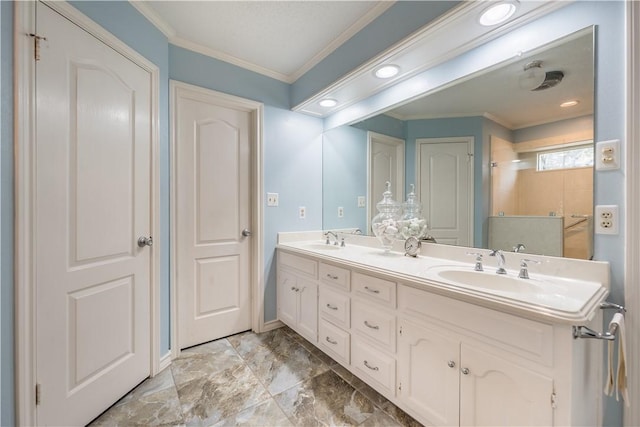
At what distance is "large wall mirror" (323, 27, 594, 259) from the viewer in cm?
118

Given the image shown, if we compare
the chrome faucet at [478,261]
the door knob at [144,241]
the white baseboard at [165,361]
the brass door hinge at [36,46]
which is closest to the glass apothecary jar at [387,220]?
the chrome faucet at [478,261]

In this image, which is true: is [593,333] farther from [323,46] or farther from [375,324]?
[323,46]

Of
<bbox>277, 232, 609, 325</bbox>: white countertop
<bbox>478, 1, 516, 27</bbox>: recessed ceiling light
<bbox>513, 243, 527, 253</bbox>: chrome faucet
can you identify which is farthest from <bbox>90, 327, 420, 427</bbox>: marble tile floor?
<bbox>478, 1, 516, 27</bbox>: recessed ceiling light

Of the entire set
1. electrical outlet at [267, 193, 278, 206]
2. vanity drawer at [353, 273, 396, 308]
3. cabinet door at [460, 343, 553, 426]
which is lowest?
cabinet door at [460, 343, 553, 426]

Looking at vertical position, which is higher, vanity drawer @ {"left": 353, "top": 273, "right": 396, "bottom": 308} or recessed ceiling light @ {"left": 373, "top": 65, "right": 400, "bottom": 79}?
recessed ceiling light @ {"left": 373, "top": 65, "right": 400, "bottom": 79}

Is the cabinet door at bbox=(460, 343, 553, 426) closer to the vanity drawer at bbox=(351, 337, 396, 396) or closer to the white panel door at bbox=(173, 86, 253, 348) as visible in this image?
the vanity drawer at bbox=(351, 337, 396, 396)

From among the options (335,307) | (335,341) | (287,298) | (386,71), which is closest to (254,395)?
(335,341)

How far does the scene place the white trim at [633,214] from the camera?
3.26 ft

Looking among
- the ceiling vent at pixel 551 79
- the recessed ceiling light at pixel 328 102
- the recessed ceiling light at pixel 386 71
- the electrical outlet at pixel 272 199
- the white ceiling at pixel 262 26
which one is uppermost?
the white ceiling at pixel 262 26

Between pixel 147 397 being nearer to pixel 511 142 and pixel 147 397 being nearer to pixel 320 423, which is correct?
pixel 320 423

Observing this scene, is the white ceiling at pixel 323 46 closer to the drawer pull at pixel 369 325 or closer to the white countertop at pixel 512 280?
the white countertop at pixel 512 280

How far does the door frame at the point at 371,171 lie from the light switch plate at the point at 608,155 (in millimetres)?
1020

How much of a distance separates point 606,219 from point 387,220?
1.13 metres

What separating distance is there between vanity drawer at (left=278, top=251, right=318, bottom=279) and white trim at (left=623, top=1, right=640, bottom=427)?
1.53 meters
